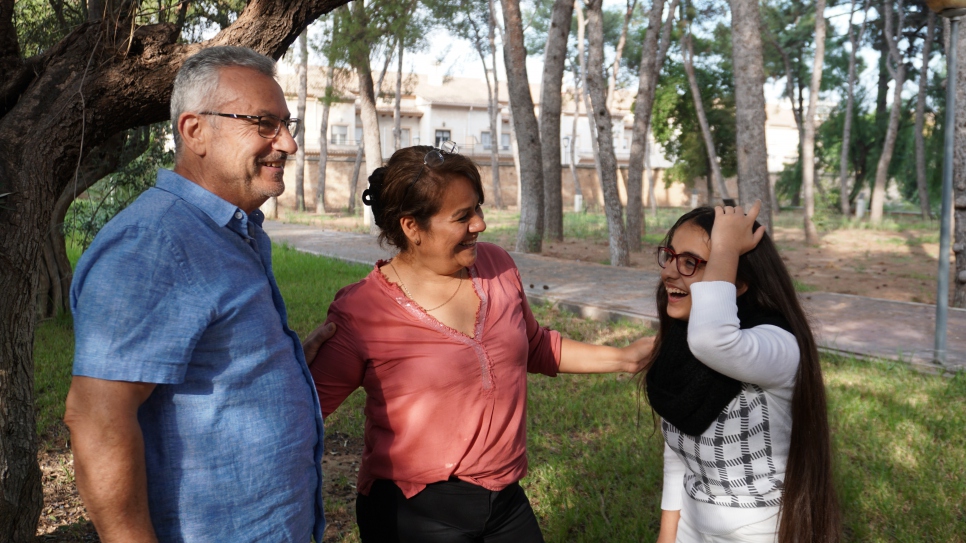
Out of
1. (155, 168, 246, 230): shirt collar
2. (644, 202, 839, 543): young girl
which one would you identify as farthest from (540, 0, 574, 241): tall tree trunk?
(155, 168, 246, 230): shirt collar

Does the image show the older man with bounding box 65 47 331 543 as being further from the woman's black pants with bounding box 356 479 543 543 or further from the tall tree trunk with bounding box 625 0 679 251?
the tall tree trunk with bounding box 625 0 679 251

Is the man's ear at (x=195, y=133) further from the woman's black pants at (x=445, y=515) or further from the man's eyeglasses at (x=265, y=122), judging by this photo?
the woman's black pants at (x=445, y=515)

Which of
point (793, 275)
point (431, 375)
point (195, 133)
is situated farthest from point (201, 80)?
point (793, 275)

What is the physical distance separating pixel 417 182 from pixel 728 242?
3.09ft

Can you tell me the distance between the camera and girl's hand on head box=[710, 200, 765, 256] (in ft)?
6.92

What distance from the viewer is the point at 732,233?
6.96 ft

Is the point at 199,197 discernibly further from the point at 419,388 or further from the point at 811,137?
the point at 811,137

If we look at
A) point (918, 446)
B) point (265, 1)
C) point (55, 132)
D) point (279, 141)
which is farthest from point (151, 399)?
point (918, 446)

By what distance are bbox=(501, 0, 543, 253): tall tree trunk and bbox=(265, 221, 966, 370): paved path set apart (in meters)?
0.85

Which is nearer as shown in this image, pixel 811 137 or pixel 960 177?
pixel 960 177

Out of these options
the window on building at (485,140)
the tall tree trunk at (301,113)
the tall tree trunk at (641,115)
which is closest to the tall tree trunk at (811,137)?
the tall tree trunk at (641,115)

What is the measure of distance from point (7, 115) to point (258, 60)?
67.1 inches

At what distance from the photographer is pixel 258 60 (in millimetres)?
2049

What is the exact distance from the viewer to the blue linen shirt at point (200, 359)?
164cm
